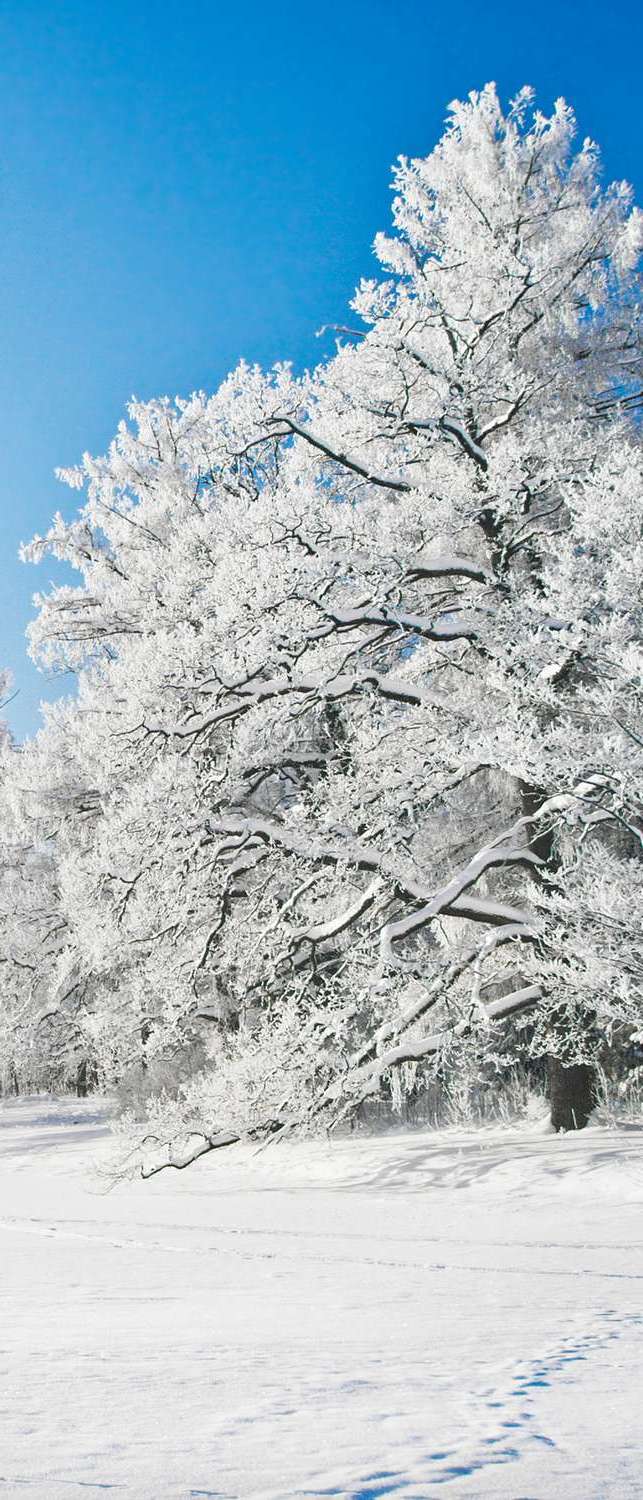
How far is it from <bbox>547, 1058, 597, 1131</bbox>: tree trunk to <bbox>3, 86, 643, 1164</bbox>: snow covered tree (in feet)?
0.10

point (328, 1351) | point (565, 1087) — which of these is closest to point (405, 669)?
point (565, 1087)

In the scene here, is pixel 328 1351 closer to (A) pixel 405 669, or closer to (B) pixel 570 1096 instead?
(B) pixel 570 1096

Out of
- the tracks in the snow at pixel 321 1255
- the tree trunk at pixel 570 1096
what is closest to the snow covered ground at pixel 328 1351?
the tracks in the snow at pixel 321 1255

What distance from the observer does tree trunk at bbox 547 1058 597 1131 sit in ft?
36.7

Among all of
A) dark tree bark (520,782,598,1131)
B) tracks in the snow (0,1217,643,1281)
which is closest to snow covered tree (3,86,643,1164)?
dark tree bark (520,782,598,1131)

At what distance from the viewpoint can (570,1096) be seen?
11.2 metres

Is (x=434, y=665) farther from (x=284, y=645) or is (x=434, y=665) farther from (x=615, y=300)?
(x=615, y=300)

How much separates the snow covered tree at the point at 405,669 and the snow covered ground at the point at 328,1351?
106 inches

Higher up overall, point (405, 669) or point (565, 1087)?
point (405, 669)

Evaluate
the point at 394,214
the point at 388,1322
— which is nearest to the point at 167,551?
the point at 394,214

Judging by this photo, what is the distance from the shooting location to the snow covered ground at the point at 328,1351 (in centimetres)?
157

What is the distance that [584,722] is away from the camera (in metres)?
9.67

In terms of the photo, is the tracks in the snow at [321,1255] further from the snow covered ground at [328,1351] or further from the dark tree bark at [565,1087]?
the dark tree bark at [565,1087]

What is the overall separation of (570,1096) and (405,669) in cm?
492
